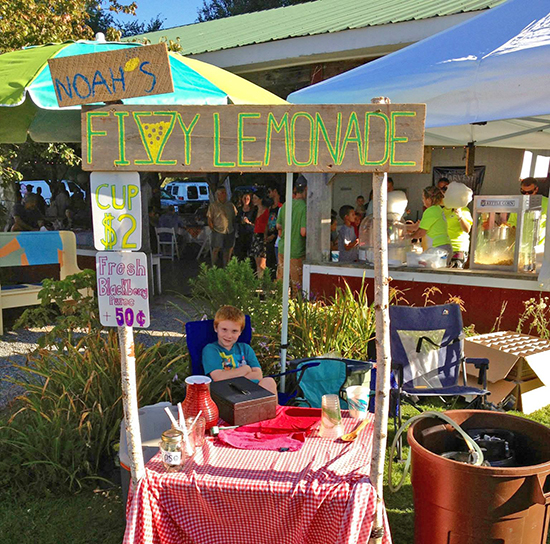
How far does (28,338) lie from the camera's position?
6754 millimetres

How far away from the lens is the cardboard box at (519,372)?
4.68m

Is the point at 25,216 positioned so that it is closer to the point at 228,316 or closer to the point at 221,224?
the point at 221,224

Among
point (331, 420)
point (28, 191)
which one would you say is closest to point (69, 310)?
point (331, 420)

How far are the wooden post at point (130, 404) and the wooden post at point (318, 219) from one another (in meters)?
5.26

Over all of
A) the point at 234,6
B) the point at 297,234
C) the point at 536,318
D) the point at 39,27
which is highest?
the point at 234,6

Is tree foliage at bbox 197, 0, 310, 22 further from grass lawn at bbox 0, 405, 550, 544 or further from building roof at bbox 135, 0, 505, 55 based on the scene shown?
grass lawn at bbox 0, 405, 550, 544

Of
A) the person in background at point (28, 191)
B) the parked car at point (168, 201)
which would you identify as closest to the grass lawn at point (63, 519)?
the person in background at point (28, 191)

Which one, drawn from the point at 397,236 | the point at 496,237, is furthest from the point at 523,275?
the point at 397,236

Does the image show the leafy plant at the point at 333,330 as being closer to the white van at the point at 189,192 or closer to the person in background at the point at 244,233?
the person in background at the point at 244,233

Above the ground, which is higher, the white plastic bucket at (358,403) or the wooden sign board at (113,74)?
the wooden sign board at (113,74)

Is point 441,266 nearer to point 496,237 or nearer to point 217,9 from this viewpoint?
point 496,237

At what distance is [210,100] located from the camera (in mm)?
4125

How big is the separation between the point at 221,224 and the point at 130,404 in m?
7.80

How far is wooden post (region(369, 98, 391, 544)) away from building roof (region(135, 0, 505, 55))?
5973 millimetres
